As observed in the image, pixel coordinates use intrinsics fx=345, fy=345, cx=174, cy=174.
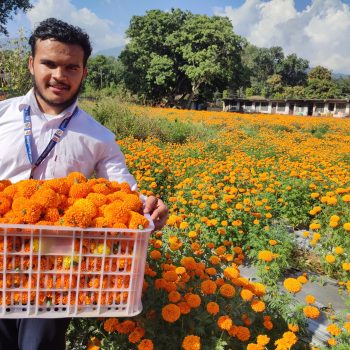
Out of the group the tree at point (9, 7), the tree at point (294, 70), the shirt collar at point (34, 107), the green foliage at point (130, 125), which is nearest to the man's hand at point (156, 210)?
the shirt collar at point (34, 107)

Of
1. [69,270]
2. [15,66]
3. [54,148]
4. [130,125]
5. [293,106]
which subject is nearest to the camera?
[69,270]

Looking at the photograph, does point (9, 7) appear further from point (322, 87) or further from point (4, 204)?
point (322, 87)

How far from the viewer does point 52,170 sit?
71.7 inches

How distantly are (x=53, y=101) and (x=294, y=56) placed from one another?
78119 mm

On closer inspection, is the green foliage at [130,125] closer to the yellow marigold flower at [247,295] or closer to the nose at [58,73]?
the nose at [58,73]

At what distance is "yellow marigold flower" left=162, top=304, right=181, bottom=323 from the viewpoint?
151 cm

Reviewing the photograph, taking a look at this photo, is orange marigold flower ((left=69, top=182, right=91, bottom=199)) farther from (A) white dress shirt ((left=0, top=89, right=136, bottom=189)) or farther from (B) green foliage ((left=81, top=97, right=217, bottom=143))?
(B) green foliage ((left=81, top=97, right=217, bottom=143))

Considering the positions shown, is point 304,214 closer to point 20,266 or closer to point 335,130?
point 20,266

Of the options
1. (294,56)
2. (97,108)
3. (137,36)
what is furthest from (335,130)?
(294,56)

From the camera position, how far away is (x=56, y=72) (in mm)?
1705

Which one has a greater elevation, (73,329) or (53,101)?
(53,101)

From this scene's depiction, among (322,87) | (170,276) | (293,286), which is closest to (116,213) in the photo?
(170,276)

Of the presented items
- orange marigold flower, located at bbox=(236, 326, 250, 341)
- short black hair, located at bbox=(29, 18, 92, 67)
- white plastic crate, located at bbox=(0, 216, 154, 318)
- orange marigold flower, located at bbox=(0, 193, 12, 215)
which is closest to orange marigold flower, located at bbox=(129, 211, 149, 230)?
white plastic crate, located at bbox=(0, 216, 154, 318)

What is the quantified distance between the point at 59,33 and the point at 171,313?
142 cm
